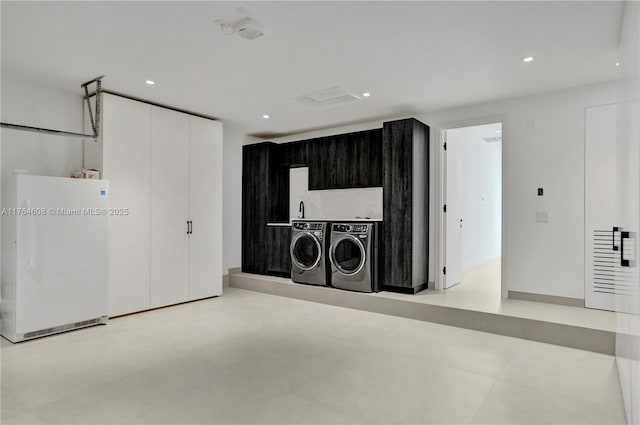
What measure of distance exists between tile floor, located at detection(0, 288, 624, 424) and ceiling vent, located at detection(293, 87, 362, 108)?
2.52 m

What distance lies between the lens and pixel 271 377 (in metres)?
2.51

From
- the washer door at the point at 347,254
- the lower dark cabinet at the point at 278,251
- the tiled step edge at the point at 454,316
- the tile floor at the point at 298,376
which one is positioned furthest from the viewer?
the lower dark cabinet at the point at 278,251

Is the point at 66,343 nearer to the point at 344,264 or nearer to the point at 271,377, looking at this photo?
the point at 271,377

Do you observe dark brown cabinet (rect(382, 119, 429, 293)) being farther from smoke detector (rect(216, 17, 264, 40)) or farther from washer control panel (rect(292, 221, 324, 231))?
smoke detector (rect(216, 17, 264, 40))

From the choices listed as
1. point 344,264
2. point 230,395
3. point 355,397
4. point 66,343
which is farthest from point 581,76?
point 66,343

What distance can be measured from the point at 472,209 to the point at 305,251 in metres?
3.47

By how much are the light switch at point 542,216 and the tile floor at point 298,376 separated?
1.46 m

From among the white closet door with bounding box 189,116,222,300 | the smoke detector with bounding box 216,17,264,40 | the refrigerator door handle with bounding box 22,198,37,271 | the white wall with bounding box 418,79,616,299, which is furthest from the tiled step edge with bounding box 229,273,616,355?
the smoke detector with bounding box 216,17,264,40

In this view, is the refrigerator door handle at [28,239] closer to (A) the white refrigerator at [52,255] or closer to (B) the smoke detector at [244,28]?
(A) the white refrigerator at [52,255]

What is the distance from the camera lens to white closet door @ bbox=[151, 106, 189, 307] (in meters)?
4.30

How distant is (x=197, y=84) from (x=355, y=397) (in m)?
3.23

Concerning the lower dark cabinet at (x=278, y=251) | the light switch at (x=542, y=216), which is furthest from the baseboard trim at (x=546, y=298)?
the lower dark cabinet at (x=278, y=251)

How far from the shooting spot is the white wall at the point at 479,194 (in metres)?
6.31

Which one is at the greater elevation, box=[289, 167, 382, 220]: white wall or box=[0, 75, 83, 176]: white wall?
box=[0, 75, 83, 176]: white wall
